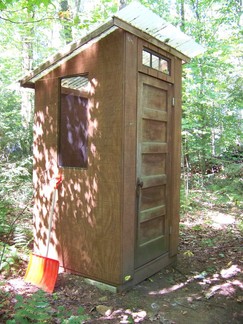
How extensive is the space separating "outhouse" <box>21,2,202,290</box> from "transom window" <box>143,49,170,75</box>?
13 millimetres

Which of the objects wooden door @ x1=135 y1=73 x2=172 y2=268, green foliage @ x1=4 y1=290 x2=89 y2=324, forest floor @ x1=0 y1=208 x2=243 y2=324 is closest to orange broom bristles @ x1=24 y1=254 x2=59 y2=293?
forest floor @ x1=0 y1=208 x2=243 y2=324

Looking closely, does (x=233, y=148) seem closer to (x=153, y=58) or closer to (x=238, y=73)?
(x=238, y=73)

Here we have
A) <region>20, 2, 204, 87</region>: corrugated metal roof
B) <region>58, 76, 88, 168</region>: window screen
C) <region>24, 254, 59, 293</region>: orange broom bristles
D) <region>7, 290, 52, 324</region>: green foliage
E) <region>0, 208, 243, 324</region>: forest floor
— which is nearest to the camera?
<region>7, 290, 52, 324</region>: green foliage

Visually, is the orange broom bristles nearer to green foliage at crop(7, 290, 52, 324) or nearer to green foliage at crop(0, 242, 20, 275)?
green foliage at crop(0, 242, 20, 275)

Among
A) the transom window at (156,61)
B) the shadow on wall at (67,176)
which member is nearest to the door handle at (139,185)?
the shadow on wall at (67,176)

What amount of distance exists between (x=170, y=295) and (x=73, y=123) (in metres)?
2.42

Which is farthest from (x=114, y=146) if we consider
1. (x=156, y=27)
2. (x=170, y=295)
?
(x=170, y=295)

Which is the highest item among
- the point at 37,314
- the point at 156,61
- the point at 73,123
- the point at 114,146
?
the point at 156,61

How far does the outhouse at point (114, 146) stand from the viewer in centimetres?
344

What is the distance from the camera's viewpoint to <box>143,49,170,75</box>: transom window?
12.3 feet

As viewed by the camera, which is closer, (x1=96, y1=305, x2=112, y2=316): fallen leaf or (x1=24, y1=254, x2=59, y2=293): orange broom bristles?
(x1=96, y1=305, x2=112, y2=316): fallen leaf

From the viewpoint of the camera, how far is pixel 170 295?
3545mm

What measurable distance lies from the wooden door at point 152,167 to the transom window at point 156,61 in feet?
0.56

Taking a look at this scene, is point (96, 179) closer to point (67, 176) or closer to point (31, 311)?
point (67, 176)
